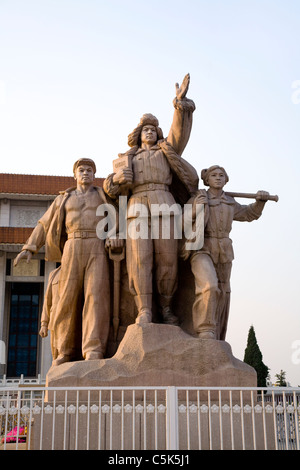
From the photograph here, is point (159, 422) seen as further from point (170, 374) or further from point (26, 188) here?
point (26, 188)

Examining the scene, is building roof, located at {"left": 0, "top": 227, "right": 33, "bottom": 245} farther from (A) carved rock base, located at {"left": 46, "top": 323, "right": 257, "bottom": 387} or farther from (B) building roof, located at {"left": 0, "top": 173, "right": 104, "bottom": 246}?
(A) carved rock base, located at {"left": 46, "top": 323, "right": 257, "bottom": 387}

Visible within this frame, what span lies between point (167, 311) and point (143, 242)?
2.77ft

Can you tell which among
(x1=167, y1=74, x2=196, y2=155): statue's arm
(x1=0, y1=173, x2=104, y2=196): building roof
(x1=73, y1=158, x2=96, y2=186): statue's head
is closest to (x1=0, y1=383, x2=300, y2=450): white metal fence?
(x1=73, y1=158, x2=96, y2=186): statue's head

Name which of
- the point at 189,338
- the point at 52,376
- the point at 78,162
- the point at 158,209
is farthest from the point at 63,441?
the point at 78,162

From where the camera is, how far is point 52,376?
5371 millimetres

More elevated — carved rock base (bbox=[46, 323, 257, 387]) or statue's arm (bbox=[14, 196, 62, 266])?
statue's arm (bbox=[14, 196, 62, 266])

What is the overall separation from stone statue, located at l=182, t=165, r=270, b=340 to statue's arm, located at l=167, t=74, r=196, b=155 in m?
0.48

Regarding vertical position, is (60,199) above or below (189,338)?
above

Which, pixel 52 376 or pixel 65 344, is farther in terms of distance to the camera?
pixel 65 344

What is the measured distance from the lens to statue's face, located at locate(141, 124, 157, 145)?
21.2 feet

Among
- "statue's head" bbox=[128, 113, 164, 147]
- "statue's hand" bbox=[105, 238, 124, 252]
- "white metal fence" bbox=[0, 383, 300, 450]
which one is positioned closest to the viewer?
"white metal fence" bbox=[0, 383, 300, 450]

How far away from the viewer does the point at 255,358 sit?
697 inches

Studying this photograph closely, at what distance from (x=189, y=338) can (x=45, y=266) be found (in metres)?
20.4
